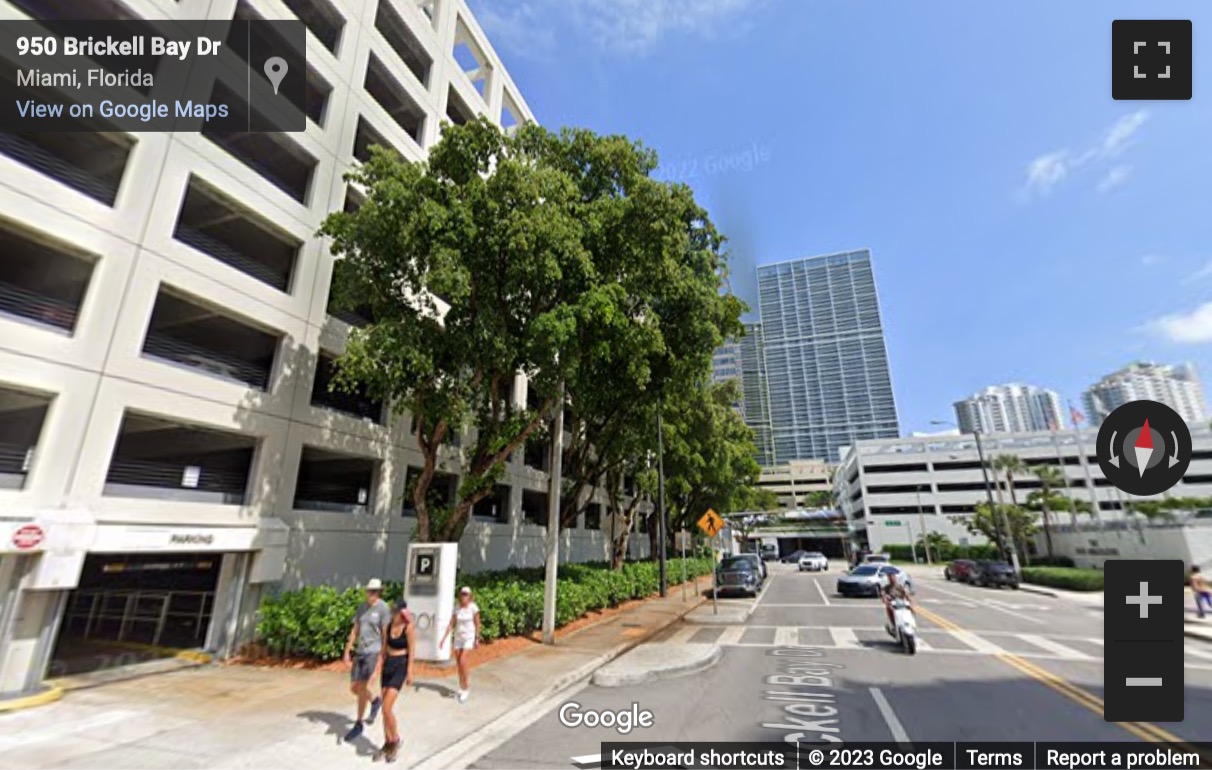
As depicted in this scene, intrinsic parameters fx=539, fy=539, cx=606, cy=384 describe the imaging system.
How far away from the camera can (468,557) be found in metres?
18.6

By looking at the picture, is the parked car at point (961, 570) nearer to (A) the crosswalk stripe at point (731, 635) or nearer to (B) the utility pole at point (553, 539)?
(A) the crosswalk stripe at point (731, 635)

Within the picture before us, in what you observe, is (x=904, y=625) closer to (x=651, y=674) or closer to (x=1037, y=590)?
(x=651, y=674)

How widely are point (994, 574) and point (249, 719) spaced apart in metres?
36.3

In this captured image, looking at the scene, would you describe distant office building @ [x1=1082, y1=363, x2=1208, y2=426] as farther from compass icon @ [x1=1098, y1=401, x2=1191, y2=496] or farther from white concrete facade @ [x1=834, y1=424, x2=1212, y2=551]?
white concrete facade @ [x1=834, y1=424, x2=1212, y2=551]

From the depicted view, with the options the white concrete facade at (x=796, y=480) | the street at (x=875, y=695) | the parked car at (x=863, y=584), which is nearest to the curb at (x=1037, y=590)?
the parked car at (x=863, y=584)

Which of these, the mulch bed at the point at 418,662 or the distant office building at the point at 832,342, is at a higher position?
the distant office building at the point at 832,342

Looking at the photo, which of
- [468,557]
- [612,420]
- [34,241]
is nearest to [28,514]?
[34,241]

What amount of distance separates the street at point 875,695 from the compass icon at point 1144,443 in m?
3.33

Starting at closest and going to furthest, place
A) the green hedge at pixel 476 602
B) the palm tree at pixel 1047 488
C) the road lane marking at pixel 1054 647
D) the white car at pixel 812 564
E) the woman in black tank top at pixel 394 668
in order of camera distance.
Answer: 1. the woman in black tank top at pixel 394 668
2. the green hedge at pixel 476 602
3. the road lane marking at pixel 1054 647
4. the palm tree at pixel 1047 488
5. the white car at pixel 812 564

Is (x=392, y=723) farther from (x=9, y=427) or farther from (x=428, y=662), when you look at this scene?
(x=9, y=427)

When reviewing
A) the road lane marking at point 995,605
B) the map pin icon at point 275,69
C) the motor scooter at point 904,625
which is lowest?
the road lane marking at point 995,605

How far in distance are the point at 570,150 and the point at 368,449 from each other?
971 cm

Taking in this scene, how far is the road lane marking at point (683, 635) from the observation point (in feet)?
44.3

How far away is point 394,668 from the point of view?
5.98 m
